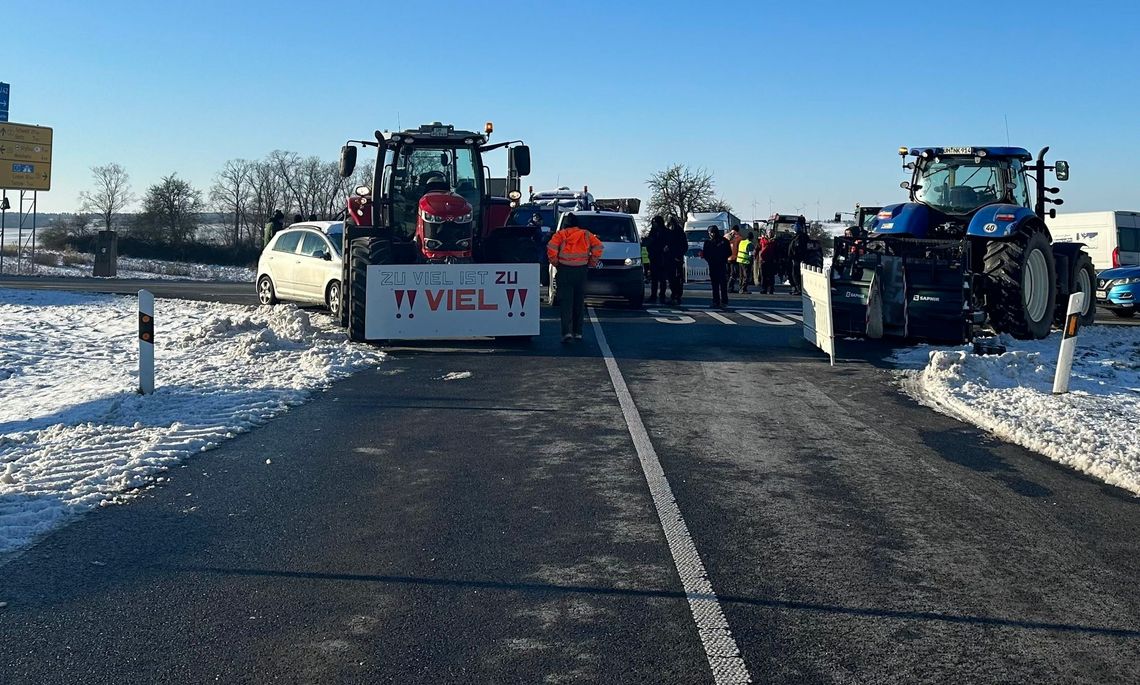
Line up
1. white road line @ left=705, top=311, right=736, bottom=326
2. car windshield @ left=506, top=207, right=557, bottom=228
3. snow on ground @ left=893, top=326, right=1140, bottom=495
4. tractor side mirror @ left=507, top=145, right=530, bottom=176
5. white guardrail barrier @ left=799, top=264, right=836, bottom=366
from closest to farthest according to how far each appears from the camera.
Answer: snow on ground @ left=893, top=326, right=1140, bottom=495 → white guardrail barrier @ left=799, top=264, right=836, bottom=366 → tractor side mirror @ left=507, top=145, right=530, bottom=176 → white road line @ left=705, top=311, right=736, bottom=326 → car windshield @ left=506, top=207, right=557, bottom=228

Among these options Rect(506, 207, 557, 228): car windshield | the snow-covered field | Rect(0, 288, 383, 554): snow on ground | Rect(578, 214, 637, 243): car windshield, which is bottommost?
Rect(0, 288, 383, 554): snow on ground

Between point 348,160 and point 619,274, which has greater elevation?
point 348,160

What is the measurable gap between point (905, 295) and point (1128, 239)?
17.7 metres

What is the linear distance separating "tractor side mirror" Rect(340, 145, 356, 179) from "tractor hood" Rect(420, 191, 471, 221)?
115cm

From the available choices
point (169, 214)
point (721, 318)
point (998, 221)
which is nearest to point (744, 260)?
point (721, 318)

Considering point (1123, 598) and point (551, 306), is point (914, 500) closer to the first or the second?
point (1123, 598)

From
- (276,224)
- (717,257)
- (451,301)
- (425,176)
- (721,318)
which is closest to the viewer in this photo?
(451,301)

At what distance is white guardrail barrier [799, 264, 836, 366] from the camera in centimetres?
1343

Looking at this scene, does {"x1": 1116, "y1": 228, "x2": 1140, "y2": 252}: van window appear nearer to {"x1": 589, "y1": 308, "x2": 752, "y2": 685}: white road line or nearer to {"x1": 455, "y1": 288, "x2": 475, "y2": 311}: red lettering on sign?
{"x1": 455, "y1": 288, "x2": 475, "y2": 311}: red lettering on sign

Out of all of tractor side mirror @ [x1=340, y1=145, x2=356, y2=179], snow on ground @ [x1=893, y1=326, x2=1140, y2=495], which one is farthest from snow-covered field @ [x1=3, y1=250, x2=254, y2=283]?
snow on ground @ [x1=893, y1=326, x2=1140, y2=495]

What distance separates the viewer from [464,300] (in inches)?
574

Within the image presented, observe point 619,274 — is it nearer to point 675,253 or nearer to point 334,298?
point 675,253

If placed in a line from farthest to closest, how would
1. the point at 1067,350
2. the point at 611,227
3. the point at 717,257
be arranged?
the point at 611,227 < the point at 717,257 < the point at 1067,350

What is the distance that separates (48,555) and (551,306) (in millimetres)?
16758
